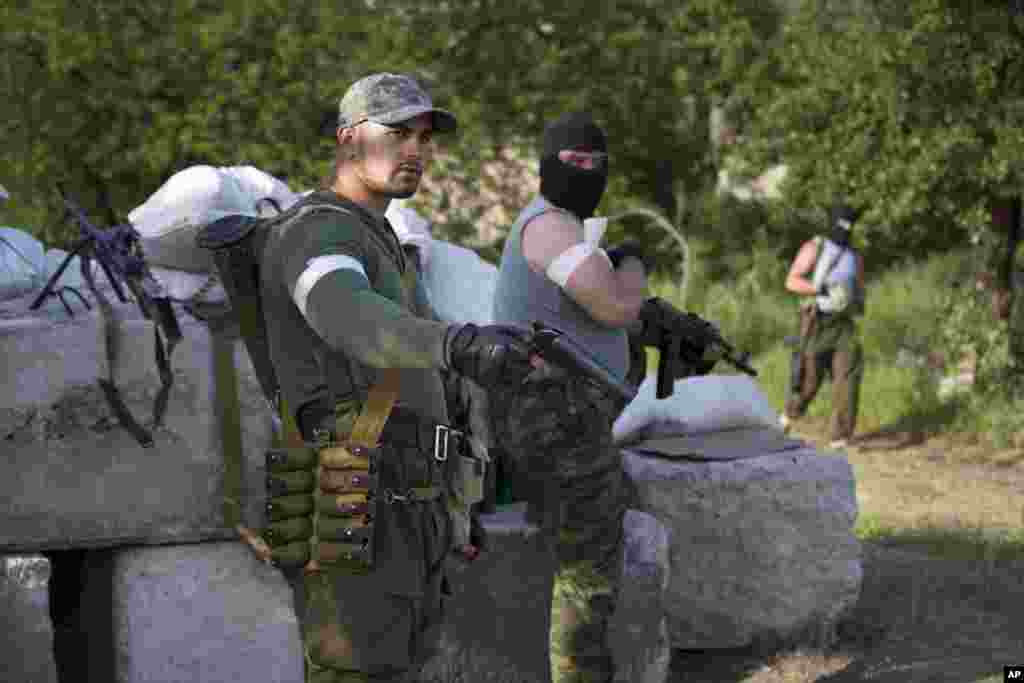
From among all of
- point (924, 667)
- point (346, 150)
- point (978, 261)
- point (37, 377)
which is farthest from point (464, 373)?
point (978, 261)

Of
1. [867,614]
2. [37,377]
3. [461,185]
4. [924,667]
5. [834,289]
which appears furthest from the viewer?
[461,185]

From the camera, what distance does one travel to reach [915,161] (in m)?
11.3

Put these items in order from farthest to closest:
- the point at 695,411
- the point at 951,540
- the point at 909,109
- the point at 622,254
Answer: the point at 909,109 → the point at 951,540 → the point at 695,411 → the point at 622,254

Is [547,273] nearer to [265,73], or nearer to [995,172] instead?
[995,172]

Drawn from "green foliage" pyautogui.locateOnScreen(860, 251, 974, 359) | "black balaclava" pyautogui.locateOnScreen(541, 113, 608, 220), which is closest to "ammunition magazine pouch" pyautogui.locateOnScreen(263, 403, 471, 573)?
"black balaclava" pyautogui.locateOnScreen(541, 113, 608, 220)

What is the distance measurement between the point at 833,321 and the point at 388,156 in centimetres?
783

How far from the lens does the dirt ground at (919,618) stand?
5551 millimetres

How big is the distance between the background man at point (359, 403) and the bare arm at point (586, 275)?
1076mm

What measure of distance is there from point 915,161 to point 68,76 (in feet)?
23.5

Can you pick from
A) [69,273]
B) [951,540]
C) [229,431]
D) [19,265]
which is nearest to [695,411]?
[229,431]

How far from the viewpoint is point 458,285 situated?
536 cm

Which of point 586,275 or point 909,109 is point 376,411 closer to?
point 586,275

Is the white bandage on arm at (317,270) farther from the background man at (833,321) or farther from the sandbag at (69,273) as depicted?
the background man at (833,321)

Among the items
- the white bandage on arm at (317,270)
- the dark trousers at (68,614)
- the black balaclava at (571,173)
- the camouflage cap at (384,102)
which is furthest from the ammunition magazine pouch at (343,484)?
the dark trousers at (68,614)
